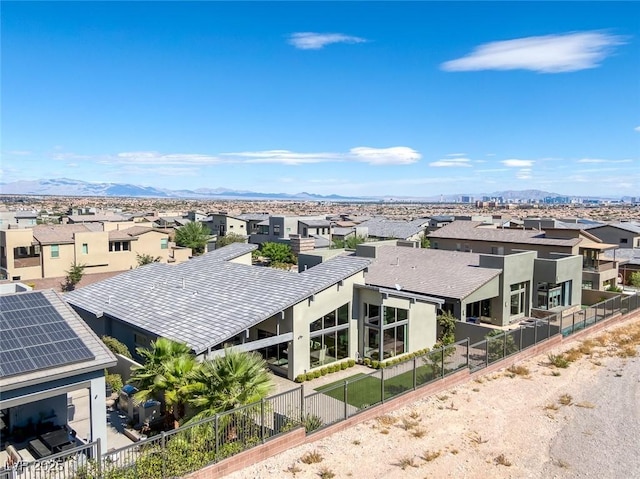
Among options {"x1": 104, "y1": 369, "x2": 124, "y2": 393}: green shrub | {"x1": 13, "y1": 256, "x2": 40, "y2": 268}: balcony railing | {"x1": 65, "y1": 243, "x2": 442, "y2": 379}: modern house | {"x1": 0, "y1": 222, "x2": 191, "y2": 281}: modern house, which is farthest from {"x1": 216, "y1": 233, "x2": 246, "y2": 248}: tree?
{"x1": 104, "y1": 369, "x2": 124, "y2": 393}: green shrub

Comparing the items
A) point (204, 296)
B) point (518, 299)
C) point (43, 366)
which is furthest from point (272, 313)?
point (518, 299)

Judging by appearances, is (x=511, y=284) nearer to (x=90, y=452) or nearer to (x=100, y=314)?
(x=100, y=314)

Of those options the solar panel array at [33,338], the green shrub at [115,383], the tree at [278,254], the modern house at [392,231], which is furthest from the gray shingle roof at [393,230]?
the solar panel array at [33,338]

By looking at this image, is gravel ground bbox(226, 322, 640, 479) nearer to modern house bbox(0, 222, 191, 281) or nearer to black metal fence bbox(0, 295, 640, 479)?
black metal fence bbox(0, 295, 640, 479)

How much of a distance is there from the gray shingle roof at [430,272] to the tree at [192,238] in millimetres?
39854

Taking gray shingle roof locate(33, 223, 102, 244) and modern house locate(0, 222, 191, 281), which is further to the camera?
gray shingle roof locate(33, 223, 102, 244)

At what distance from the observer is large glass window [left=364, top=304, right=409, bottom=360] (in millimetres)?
24625

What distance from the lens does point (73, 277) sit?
48.2m

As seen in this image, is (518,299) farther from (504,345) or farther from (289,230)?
(289,230)

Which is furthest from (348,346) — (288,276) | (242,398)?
(242,398)

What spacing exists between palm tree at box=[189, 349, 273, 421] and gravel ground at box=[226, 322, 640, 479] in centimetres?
182

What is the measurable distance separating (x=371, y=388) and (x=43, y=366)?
1037 cm

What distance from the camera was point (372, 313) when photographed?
24.9 meters

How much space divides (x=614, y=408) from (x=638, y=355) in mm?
8888
